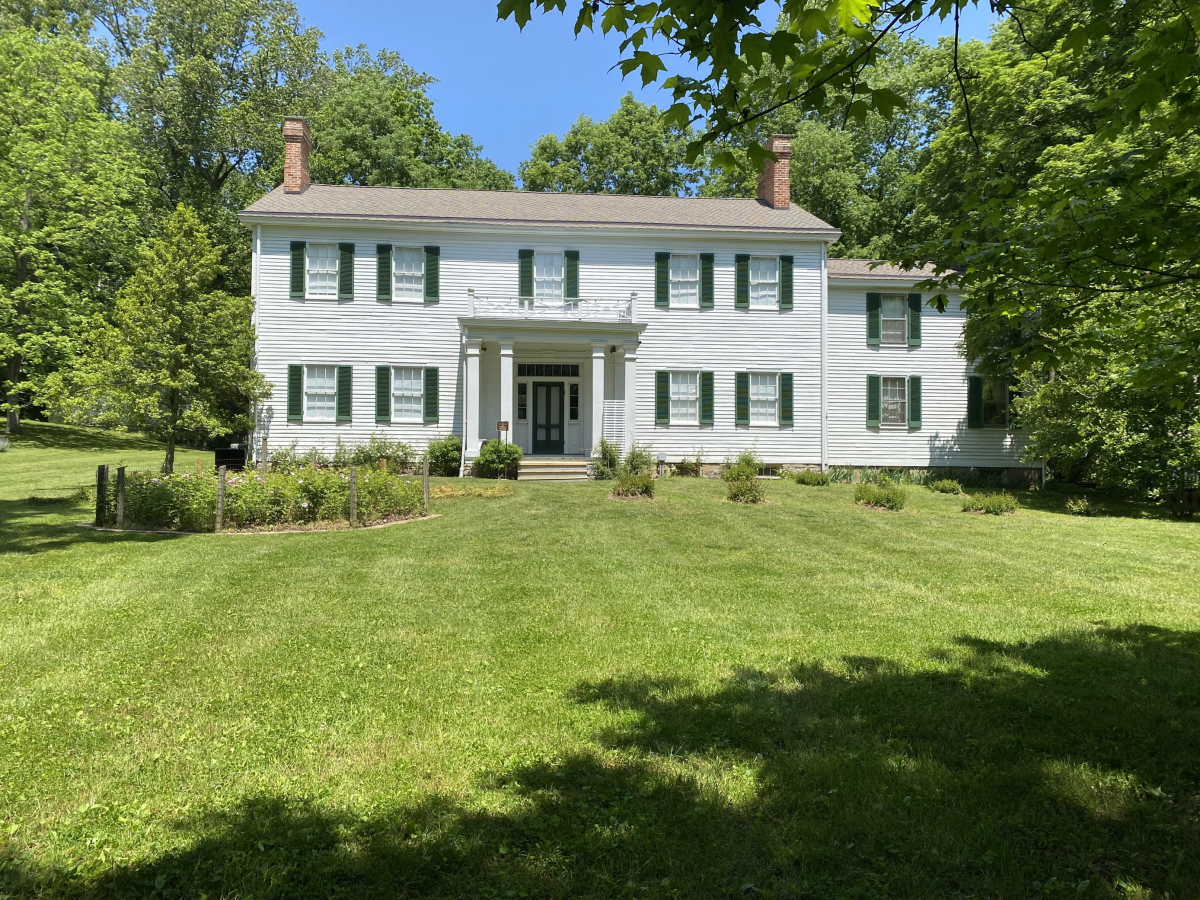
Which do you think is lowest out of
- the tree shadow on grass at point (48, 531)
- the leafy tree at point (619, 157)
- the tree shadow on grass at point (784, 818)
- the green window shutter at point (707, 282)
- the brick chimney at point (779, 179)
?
the tree shadow on grass at point (784, 818)

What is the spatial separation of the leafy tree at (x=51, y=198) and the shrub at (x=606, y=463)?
18.6 metres

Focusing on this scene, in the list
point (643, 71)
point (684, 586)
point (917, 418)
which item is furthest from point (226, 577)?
point (917, 418)

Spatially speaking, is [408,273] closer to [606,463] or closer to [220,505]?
[606,463]

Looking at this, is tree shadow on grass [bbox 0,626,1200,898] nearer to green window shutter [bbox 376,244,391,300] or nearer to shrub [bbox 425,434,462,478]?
shrub [bbox 425,434,462,478]

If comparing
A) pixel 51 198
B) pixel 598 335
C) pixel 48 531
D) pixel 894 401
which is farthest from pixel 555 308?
pixel 51 198

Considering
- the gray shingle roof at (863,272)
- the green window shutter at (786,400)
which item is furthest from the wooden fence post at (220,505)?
the gray shingle roof at (863,272)

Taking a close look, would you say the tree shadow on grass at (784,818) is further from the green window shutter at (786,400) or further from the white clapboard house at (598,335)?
the green window shutter at (786,400)

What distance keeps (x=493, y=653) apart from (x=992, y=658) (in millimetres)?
3703

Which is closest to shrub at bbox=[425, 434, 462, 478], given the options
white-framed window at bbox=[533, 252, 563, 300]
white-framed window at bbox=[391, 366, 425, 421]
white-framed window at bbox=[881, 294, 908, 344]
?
white-framed window at bbox=[391, 366, 425, 421]

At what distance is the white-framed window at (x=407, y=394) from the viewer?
19.8 m

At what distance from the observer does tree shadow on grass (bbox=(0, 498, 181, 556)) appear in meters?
9.26

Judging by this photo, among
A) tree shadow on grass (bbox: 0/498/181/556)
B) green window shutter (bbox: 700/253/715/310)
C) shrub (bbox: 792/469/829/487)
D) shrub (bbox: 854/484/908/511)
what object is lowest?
tree shadow on grass (bbox: 0/498/181/556)

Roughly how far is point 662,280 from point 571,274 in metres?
2.74

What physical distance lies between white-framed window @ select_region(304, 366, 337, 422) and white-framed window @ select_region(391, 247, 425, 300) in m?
2.97
